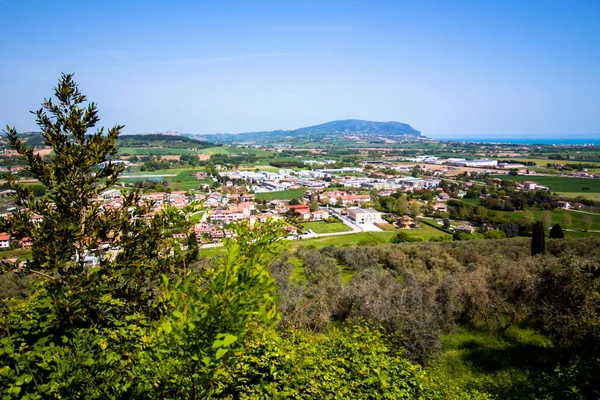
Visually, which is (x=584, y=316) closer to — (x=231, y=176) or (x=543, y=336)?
(x=543, y=336)

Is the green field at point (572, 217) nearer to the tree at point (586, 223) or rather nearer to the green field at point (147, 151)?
the tree at point (586, 223)

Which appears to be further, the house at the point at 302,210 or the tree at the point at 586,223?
the house at the point at 302,210

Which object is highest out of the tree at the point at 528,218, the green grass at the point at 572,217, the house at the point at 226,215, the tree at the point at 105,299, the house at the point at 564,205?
the tree at the point at 105,299

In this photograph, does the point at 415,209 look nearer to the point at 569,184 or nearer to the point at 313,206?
the point at 313,206

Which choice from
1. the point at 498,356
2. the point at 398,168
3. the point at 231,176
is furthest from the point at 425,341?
the point at 398,168

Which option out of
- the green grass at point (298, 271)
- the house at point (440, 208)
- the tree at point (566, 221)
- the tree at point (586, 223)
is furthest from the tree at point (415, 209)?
the green grass at point (298, 271)

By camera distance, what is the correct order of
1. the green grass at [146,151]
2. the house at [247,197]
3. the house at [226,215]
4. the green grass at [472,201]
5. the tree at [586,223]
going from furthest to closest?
the green grass at [146,151]
the house at [247,197]
the green grass at [472,201]
the house at [226,215]
the tree at [586,223]

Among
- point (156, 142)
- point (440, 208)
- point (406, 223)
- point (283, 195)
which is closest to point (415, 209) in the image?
point (440, 208)
